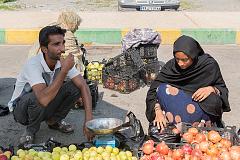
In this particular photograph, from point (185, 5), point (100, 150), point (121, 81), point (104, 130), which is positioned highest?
point (104, 130)

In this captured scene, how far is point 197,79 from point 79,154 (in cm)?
150

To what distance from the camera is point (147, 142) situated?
3.97 m

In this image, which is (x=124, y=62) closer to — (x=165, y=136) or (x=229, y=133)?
(x=165, y=136)

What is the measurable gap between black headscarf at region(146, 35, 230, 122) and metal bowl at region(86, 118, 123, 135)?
63 cm

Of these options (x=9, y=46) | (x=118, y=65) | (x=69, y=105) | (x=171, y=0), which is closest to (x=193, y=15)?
(x=171, y=0)

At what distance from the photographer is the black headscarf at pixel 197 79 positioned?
446 cm

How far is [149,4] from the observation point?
12.6 metres

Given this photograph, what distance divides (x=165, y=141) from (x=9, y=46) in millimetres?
6456

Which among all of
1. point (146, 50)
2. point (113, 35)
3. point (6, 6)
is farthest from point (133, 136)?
point (6, 6)

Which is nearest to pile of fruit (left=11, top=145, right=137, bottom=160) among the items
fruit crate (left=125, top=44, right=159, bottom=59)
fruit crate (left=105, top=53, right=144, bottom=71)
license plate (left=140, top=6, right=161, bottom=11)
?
fruit crate (left=105, top=53, right=144, bottom=71)

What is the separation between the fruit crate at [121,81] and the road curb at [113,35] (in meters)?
3.35

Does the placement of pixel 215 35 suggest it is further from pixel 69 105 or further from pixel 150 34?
pixel 69 105

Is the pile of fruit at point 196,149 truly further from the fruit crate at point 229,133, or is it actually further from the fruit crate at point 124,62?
the fruit crate at point 124,62

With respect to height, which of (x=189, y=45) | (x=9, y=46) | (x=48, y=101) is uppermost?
(x=189, y=45)
